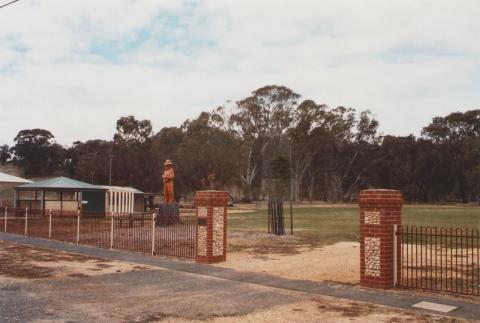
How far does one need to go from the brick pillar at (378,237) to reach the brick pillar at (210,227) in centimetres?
413

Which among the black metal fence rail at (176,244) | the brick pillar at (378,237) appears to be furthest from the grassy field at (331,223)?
the brick pillar at (378,237)

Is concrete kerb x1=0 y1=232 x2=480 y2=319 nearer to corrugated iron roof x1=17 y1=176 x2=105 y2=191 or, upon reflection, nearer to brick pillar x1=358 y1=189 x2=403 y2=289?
brick pillar x1=358 y1=189 x2=403 y2=289

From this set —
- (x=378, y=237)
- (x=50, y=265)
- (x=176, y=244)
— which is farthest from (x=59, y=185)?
(x=378, y=237)

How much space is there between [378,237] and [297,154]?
67.1m

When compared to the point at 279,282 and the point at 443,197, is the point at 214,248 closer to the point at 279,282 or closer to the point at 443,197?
the point at 279,282

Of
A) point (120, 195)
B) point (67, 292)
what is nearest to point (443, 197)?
point (120, 195)

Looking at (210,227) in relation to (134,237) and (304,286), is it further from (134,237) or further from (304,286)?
(134,237)

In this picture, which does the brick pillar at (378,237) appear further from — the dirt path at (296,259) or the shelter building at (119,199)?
the shelter building at (119,199)

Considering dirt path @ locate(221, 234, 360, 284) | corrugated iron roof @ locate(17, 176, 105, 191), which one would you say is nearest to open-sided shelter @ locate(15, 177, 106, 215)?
corrugated iron roof @ locate(17, 176, 105, 191)

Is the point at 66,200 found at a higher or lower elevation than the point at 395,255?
lower

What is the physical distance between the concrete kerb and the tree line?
48.4 meters

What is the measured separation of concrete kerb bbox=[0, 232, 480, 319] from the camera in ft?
27.7

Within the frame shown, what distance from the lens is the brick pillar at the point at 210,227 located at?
13.0m

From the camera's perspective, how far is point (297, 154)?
76750 mm
